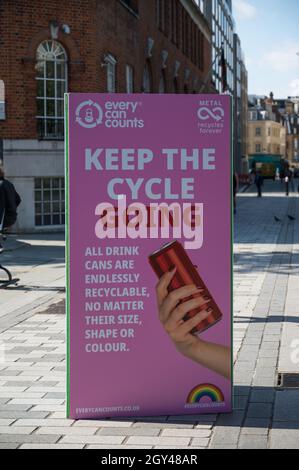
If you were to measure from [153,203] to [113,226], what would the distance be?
0.97 feet

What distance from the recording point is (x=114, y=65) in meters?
28.6

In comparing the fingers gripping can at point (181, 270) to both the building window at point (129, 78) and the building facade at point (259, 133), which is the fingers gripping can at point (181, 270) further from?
the building facade at point (259, 133)

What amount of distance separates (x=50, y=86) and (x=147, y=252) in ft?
65.7

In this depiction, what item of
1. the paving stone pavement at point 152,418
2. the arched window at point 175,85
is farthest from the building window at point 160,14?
the paving stone pavement at point 152,418

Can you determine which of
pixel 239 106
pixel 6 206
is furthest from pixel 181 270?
pixel 239 106

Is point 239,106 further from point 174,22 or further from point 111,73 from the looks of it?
point 111,73

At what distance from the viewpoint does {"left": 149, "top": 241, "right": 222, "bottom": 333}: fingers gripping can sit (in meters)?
5.55

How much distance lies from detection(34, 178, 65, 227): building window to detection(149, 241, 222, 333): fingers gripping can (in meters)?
19.4

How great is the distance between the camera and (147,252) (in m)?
5.57

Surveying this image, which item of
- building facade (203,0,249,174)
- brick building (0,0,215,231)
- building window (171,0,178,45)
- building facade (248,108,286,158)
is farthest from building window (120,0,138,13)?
building facade (248,108,286,158)

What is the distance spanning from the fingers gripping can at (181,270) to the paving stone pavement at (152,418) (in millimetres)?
686

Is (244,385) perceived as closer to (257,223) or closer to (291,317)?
(291,317)

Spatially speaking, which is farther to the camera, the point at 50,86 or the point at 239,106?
the point at 239,106
